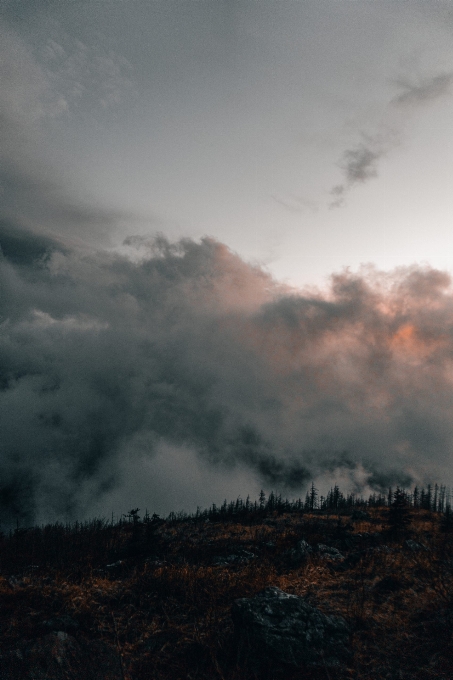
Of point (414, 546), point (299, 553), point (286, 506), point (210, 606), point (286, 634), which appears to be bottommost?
point (286, 506)

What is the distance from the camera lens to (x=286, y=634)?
25.8 feet

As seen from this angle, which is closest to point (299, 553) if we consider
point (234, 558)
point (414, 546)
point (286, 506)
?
point (234, 558)

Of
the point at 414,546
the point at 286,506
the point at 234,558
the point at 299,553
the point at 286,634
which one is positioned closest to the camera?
the point at 286,634

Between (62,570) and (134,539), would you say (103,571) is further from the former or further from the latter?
(134,539)

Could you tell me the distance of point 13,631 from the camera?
27.1 feet

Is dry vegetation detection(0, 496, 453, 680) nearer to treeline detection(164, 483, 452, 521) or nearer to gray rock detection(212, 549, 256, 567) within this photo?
gray rock detection(212, 549, 256, 567)

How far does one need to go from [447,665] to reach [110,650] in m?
7.77

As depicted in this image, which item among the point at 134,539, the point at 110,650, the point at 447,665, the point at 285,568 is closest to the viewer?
the point at 447,665

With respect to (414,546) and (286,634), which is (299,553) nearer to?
(414,546)

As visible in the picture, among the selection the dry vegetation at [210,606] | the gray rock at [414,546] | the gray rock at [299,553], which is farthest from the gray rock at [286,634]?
the gray rock at [414,546]

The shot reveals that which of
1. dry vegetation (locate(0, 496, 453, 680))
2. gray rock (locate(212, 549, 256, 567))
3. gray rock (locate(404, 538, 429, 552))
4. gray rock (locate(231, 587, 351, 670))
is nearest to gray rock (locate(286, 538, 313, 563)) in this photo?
dry vegetation (locate(0, 496, 453, 680))

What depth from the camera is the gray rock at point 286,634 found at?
746 cm

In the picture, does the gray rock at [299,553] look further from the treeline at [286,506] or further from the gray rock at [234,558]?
the treeline at [286,506]

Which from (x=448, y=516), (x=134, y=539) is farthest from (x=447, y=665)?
(x=448, y=516)
